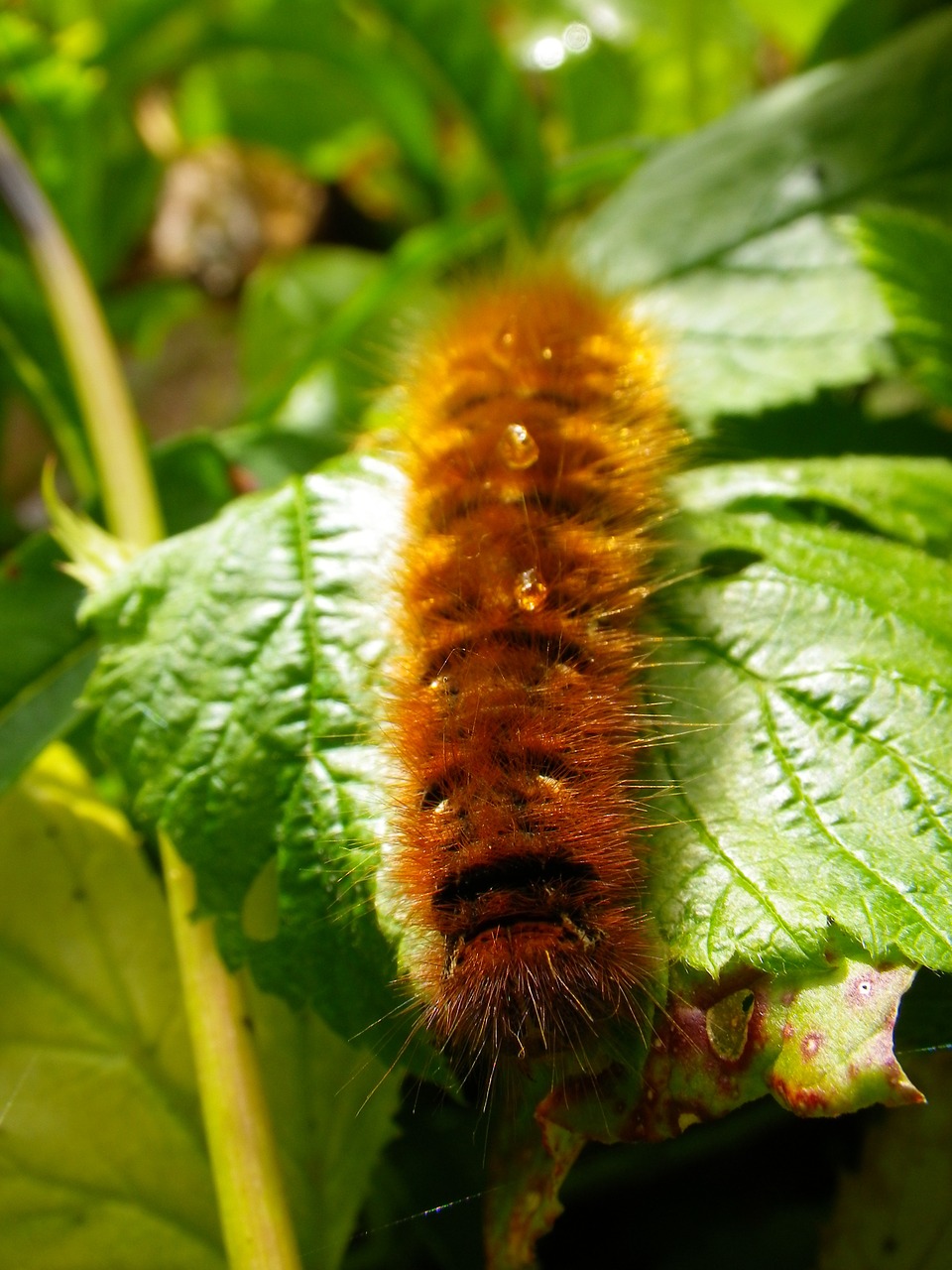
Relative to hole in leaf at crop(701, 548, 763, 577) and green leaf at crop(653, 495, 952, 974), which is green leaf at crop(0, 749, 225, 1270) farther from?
hole in leaf at crop(701, 548, 763, 577)

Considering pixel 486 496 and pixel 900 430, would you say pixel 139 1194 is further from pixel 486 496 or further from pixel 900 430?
pixel 900 430

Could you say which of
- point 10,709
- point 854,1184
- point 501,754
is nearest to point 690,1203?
point 854,1184

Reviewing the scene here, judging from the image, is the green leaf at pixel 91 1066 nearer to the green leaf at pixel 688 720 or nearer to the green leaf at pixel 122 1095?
the green leaf at pixel 122 1095

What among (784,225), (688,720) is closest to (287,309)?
(784,225)

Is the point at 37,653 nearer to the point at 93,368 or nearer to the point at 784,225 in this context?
the point at 93,368

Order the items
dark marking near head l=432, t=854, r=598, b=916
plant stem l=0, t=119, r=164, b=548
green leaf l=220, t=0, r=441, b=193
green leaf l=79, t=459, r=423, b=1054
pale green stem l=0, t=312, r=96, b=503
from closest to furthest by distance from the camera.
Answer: dark marking near head l=432, t=854, r=598, b=916, green leaf l=79, t=459, r=423, b=1054, plant stem l=0, t=119, r=164, b=548, pale green stem l=0, t=312, r=96, b=503, green leaf l=220, t=0, r=441, b=193

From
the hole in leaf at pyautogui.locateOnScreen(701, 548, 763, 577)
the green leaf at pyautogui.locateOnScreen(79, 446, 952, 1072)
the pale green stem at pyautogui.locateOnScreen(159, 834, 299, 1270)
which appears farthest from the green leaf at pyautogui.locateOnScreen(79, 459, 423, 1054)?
the hole in leaf at pyautogui.locateOnScreen(701, 548, 763, 577)
